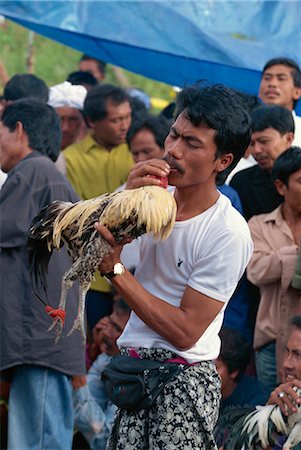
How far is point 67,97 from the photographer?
25.8 ft

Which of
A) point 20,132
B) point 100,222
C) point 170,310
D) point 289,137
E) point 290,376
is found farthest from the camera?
point 289,137

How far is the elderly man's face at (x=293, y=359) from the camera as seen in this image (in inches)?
182

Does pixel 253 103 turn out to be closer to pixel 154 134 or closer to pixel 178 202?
pixel 154 134

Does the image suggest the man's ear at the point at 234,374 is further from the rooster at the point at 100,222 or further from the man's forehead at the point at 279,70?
the man's forehead at the point at 279,70

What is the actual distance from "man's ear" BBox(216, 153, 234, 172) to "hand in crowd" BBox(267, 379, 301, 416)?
1.25 m

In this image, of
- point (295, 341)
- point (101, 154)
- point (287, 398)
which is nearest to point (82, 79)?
point (101, 154)

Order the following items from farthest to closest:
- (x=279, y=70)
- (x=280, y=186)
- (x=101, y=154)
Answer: (x=101, y=154), (x=279, y=70), (x=280, y=186)

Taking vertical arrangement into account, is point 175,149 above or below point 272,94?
above

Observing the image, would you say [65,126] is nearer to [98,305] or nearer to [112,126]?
[112,126]

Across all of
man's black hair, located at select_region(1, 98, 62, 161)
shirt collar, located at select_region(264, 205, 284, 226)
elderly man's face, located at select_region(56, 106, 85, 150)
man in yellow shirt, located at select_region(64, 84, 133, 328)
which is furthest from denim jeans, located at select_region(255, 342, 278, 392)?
elderly man's face, located at select_region(56, 106, 85, 150)

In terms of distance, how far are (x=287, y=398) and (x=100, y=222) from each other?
1.49 meters

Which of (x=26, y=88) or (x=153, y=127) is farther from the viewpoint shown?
(x=26, y=88)

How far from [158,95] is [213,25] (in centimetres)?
1000

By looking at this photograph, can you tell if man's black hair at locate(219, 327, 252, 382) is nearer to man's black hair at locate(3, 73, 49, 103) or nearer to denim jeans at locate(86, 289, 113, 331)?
denim jeans at locate(86, 289, 113, 331)
